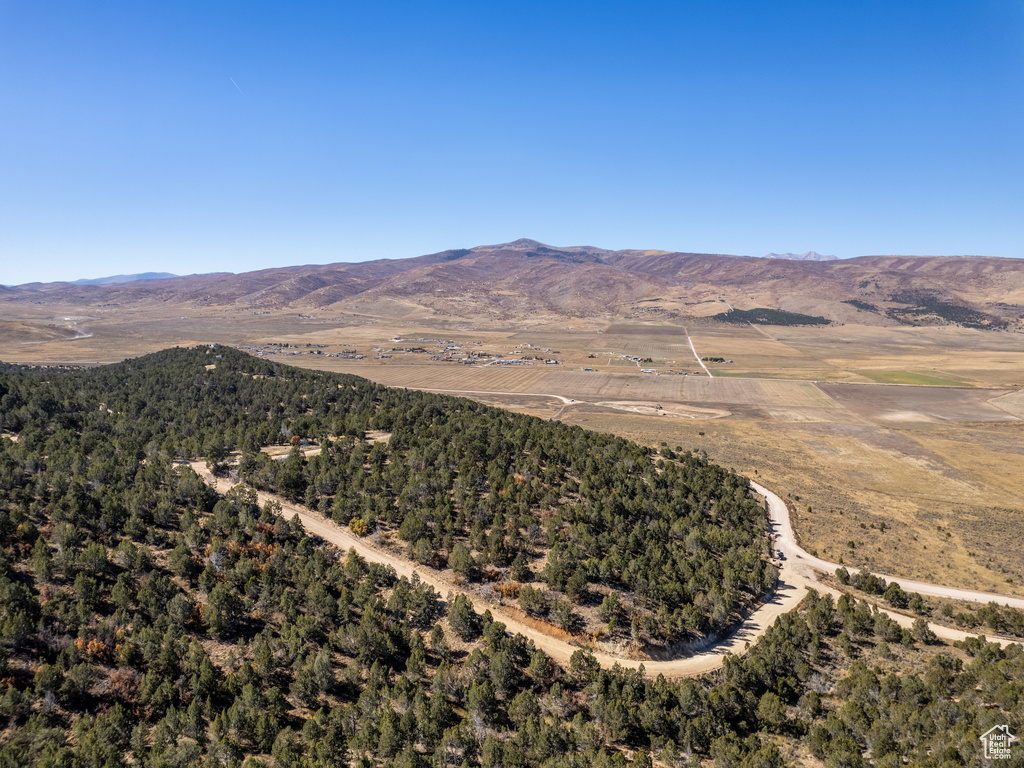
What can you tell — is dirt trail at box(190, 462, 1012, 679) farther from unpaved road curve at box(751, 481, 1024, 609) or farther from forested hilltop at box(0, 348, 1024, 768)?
forested hilltop at box(0, 348, 1024, 768)

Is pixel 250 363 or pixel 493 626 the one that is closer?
pixel 493 626

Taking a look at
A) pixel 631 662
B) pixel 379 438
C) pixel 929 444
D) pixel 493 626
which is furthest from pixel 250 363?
pixel 929 444

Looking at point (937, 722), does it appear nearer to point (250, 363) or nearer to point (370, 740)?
point (370, 740)

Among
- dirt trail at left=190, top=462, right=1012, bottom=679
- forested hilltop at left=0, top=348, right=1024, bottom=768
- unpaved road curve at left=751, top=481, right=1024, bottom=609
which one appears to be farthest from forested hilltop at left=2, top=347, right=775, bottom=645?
unpaved road curve at left=751, top=481, right=1024, bottom=609

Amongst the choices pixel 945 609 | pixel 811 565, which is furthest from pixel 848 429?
pixel 945 609

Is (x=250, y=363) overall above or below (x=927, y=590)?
above

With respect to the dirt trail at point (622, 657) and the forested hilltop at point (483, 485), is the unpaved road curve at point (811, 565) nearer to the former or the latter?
the dirt trail at point (622, 657)
